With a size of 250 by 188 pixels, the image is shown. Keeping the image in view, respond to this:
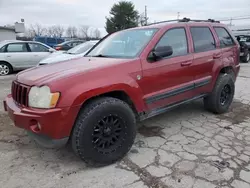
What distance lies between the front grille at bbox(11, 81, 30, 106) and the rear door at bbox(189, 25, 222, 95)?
2.64 metres

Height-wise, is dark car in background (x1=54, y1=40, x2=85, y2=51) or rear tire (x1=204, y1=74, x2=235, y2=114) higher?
dark car in background (x1=54, y1=40, x2=85, y2=51)

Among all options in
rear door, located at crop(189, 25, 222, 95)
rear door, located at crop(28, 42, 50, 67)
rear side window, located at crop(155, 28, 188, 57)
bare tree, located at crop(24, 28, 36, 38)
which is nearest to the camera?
rear side window, located at crop(155, 28, 188, 57)

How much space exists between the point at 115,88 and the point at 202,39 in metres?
2.22

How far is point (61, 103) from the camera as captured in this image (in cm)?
249

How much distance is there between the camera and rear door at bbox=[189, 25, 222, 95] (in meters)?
4.02

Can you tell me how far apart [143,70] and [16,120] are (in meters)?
1.69

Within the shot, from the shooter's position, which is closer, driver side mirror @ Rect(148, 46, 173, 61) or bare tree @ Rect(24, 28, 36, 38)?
driver side mirror @ Rect(148, 46, 173, 61)

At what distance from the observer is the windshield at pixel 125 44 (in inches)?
135

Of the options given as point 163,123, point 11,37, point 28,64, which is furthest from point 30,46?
point 11,37

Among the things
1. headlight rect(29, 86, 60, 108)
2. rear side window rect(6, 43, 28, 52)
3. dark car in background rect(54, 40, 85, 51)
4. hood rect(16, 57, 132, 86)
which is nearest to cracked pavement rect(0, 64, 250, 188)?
headlight rect(29, 86, 60, 108)

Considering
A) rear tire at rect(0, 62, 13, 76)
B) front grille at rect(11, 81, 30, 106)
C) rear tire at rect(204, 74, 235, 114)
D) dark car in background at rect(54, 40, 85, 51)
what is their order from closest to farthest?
front grille at rect(11, 81, 30, 106) < rear tire at rect(204, 74, 235, 114) < rear tire at rect(0, 62, 13, 76) < dark car in background at rect(54, 40, 85, 51)

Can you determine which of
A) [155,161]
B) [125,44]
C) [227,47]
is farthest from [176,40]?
[155,161]

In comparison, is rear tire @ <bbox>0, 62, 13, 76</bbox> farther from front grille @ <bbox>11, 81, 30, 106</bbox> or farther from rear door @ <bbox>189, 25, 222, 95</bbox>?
rear door @ <bbox>189, 25, 222, 95</bbox>

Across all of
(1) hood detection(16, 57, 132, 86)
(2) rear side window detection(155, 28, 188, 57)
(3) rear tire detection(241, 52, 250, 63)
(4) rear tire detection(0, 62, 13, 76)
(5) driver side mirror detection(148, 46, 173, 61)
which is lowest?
(3) rear tire detection(241, 52, 250, 63)
